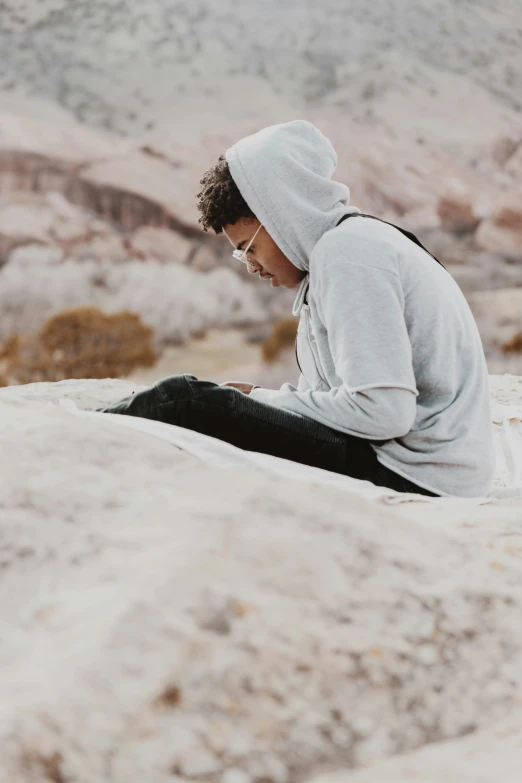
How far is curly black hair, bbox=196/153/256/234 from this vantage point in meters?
1.97

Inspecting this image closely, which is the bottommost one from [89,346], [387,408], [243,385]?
[89,346]

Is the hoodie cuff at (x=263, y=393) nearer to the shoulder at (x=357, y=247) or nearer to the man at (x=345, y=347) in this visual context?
the man at (x=345, y=347)

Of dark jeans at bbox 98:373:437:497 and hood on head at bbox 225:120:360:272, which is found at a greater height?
hood on head at bbox 225:120:360:272

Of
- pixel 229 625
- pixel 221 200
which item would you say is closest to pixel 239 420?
pixel 221 200

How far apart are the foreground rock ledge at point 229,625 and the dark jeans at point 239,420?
0.29 m

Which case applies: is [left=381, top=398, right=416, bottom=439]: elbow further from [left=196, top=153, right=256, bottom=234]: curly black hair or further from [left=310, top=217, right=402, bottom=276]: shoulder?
[left=196, top=153, right=256, bottom=234]: curly black hair

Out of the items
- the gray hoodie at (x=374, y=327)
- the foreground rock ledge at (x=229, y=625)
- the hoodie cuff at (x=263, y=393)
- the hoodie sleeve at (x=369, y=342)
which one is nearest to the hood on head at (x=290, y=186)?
the gray hoodie at (x=374, y=327)

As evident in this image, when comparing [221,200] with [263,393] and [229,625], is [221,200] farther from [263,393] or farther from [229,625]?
[229,625]

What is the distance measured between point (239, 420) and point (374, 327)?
1.20 feet

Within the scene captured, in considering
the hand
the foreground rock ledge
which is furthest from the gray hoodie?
the foreground rock ledge

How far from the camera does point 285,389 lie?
2.01m

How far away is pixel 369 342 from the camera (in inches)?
67.6

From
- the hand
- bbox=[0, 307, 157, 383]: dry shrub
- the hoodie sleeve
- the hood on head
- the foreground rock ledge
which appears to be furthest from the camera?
bbox=[0, 307, 157, 383]: dry shrub

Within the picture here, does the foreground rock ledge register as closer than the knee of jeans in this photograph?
Yes
